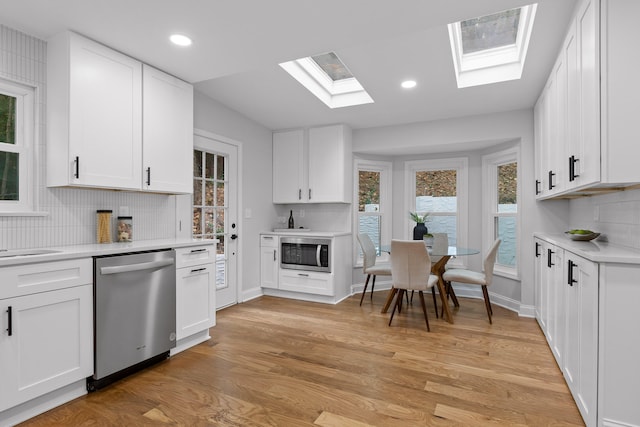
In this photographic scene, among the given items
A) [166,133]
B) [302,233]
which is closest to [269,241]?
[302,233]

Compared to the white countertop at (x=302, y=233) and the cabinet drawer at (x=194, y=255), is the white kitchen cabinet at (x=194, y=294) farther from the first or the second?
the white countertop at (x=302, y=233)

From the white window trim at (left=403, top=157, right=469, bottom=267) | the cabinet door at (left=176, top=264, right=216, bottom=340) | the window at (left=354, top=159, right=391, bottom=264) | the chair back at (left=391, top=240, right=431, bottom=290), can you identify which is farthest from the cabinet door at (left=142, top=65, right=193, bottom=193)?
the white window trim at (left=403, top=157, right=469, bottom=267)

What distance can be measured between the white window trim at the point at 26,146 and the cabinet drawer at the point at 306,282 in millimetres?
2859

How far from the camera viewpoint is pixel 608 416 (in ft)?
5.45

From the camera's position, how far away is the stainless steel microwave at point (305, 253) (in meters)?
4.43

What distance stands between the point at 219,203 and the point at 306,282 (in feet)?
5.02

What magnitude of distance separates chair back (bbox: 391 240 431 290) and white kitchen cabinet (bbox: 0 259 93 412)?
8.43ft

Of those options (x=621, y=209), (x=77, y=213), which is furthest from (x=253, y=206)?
(x=621, y=209)

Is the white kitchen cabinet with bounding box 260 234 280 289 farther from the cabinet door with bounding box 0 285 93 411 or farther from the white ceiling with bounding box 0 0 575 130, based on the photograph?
the cabinet door with bounding box 0 285 93 411

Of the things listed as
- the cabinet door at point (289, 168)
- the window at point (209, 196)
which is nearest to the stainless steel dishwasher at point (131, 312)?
the window at point (209, 196)

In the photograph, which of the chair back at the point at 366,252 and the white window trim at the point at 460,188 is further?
the white window trim at the point at 460,188

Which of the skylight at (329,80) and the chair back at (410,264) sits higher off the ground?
the skylight at (329,80)

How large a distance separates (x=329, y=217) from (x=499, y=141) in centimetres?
244

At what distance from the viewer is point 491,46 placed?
3143mm
